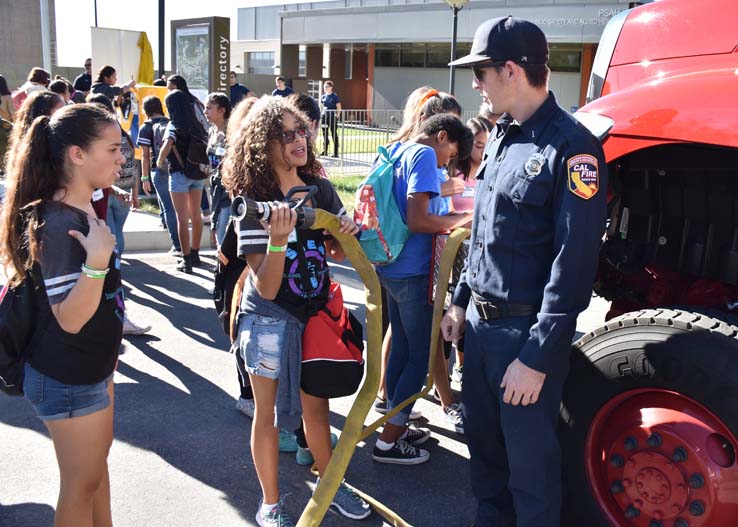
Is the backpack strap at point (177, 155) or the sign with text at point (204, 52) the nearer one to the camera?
the backpack strap at point (177, 155)

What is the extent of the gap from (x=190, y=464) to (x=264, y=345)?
4.12 ft

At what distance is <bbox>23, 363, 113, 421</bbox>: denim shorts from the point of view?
234cm

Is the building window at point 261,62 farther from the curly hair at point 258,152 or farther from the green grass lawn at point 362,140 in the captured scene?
the curly hair at point 258,152

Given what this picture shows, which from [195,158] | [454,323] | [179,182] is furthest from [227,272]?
[179,182]

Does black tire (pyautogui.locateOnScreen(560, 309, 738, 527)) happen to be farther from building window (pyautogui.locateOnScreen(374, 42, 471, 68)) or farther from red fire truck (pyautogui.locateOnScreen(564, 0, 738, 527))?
building window (pyautogui.locateOnScreen(374, 42, 471, 68))

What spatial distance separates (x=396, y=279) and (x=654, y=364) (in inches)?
58.2

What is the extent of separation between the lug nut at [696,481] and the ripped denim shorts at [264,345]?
5.07 feet

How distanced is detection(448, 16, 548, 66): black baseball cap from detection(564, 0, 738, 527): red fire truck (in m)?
0.39

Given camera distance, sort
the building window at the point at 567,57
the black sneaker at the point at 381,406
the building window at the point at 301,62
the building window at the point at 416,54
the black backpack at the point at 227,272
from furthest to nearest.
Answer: the building window at the point at 301,62, the building window at the point at 416,54, the building window at the point at 567,57, the black sneaker at the point at 381,406, the black backpack at the point at 227,272

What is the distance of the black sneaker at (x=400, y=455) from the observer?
376cm

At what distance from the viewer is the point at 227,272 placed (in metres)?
3.27

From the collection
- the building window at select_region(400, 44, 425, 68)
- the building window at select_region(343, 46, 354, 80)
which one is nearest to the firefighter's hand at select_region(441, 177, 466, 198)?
the building window at select_region(400, 44, 425, 68)

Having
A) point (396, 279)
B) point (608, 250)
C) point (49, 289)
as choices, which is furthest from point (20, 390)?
point (608, 250)

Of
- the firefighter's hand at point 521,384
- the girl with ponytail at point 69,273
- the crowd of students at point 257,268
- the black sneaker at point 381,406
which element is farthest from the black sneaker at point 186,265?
the firefighter's hand at point 521,384
